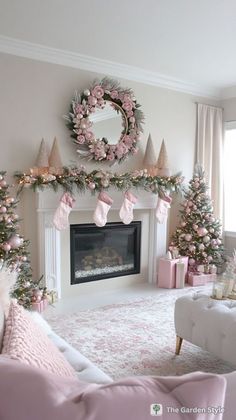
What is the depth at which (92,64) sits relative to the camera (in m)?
4.05

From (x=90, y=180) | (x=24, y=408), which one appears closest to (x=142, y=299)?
(x=90, y=180)

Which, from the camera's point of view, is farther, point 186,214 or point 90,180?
point 186,214

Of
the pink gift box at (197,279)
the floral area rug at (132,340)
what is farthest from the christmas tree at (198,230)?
the floral area rug at (132,340)

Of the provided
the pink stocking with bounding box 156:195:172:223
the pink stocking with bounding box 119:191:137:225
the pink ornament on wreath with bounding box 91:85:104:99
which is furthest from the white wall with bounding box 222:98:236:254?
the pink ornament on wreath with bounding box 91:85:104:99

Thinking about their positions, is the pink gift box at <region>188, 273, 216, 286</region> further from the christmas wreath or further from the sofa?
the sofa

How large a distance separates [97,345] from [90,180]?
72.5 inches

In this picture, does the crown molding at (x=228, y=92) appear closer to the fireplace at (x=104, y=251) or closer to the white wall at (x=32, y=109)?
the white wall at (x=32, y=109)

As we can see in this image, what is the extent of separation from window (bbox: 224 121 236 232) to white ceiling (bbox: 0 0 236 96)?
4.52ft

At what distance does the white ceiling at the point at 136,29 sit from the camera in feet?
9.15

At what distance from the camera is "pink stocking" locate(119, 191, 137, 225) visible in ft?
13.9

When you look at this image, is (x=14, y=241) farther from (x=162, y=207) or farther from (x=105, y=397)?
(x=105, y=397)

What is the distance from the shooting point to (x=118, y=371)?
2.48m

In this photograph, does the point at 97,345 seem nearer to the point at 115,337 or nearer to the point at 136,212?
the point at 115,337

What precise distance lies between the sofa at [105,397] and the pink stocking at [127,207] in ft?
11.3
